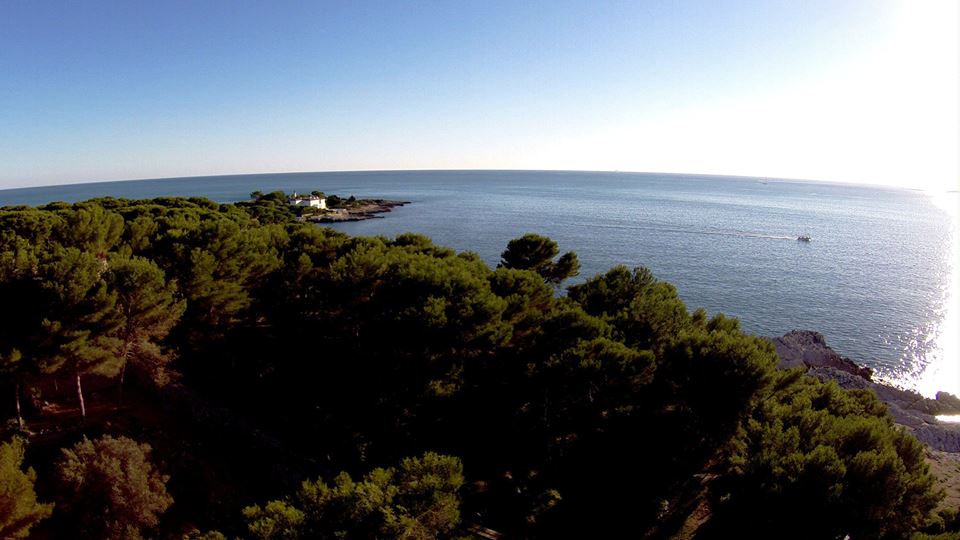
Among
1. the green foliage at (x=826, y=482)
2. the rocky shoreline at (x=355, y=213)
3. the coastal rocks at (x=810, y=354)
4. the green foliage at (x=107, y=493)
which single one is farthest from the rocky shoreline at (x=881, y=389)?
the rocky shoreline at (x=355, y=213)

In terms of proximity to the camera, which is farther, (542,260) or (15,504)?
(542,260)

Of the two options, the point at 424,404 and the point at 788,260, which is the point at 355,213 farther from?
the point at 424,404

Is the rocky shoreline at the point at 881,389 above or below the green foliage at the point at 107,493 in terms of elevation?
below

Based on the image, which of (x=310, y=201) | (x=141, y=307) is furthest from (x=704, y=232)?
(x=141, y=307)

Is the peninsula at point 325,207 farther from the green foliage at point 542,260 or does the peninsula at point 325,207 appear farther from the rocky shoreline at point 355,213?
the green foliage at point 542,260

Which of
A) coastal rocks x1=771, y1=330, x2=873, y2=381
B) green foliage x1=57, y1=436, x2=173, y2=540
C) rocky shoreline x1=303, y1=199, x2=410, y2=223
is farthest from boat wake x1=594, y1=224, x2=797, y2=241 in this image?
green foliage x1=57, y1=436, x2=173, y2=540

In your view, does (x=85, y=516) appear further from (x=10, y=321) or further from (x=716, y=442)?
(x=716, y=442)

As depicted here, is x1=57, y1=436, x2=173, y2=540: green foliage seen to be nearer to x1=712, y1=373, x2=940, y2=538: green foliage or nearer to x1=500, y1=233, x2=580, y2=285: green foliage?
x1=712, y1=373, x2=940, y2=538: green foliage
